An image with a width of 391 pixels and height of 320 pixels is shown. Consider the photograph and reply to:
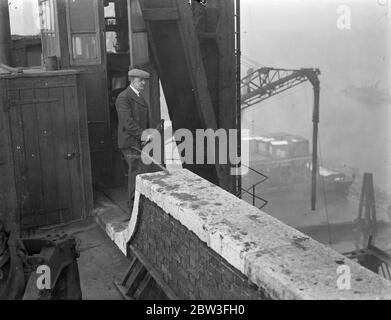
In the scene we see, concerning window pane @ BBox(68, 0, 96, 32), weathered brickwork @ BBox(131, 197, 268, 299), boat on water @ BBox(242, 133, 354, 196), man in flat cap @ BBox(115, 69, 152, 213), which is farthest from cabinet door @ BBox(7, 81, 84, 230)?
boat on water @ BBox(242, 133, 354, 196)

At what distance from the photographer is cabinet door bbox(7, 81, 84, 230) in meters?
6.41

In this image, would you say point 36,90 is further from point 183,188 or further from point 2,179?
point 183,188

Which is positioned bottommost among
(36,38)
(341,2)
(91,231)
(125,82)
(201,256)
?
(91,231)

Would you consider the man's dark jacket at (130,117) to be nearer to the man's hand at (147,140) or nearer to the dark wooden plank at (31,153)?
the man's hand at (147,140)

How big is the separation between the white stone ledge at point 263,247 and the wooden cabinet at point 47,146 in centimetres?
278

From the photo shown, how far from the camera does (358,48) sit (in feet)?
179

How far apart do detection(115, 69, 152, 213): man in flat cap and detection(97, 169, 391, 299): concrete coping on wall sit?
5.07 ft

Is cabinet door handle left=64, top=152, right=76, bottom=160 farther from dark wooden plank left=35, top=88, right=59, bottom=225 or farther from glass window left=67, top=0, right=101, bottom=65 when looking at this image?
glass window left=67, top=0, right=101, bottom=65

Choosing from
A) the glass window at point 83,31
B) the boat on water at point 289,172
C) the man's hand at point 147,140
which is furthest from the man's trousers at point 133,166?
the boat on water at point 289,172

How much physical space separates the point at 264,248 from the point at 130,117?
3.34 metres

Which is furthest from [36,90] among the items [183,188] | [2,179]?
[183,188]

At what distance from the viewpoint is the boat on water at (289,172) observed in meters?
29.5

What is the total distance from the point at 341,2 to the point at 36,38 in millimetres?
51123

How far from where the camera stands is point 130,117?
589cm
